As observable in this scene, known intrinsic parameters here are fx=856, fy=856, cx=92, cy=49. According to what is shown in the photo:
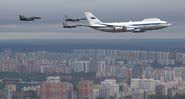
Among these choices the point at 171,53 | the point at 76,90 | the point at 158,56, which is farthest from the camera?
the point at 158,56

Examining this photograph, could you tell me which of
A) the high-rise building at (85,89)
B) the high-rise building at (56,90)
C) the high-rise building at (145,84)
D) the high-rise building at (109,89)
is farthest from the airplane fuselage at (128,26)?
the high-rise building at (145,84)

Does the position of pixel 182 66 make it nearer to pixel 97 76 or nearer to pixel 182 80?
pixel 182 80

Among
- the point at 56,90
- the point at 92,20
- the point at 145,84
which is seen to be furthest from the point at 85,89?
the point at 92,20

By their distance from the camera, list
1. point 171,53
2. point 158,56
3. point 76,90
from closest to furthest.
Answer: point 76,90 < point 171,53 < point 158,56

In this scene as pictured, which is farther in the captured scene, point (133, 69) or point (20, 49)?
point (133, 69)

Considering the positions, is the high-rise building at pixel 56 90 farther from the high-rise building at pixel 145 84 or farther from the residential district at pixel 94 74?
the high-rise building at pixel 145 84

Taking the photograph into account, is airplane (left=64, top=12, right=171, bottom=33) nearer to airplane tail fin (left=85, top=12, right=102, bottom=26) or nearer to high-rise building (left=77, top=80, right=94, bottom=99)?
airplane tail fin (left=85, top=12, right=102, bottom=26)

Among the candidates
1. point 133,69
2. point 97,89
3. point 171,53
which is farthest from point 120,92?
point 133,69

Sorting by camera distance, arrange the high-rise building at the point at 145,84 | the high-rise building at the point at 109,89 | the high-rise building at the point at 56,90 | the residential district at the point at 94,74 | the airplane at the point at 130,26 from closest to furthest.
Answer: the airplane at the point at 130,26 → the high-rise building at the point at 56,90 → the residential district at the point at 94,74 → the high-rise building at the point at 109,89 → the high-rise building at the point at 145,84

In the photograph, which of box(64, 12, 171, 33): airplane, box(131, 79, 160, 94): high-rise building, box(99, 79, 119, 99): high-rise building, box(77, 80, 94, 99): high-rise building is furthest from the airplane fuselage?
box(131, 79, 160, 94): high-rise building
